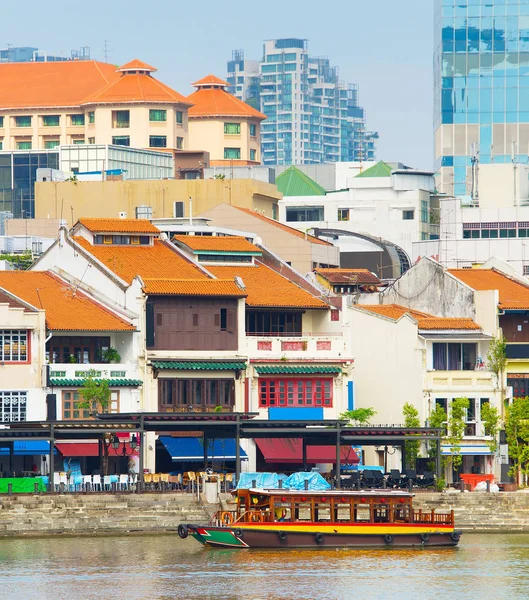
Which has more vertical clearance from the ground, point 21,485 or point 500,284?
point 500,284

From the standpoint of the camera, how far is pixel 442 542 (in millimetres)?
80688

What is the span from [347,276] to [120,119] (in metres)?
86.5

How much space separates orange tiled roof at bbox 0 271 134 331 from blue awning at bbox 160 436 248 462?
5885 mm

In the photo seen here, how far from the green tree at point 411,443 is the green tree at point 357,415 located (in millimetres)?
1898

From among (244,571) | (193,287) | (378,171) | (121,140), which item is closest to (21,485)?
(193,287)

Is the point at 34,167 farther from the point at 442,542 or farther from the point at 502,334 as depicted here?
the point at 442,542

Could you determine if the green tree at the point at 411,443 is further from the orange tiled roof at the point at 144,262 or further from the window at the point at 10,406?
the window at the point at 10,406

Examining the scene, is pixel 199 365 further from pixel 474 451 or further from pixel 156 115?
pixel 156 115

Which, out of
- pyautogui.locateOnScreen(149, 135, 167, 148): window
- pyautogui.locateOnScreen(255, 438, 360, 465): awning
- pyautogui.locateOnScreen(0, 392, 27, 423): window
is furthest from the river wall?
pyautogui.locateOnScreen(149, 135, 167, 148): window

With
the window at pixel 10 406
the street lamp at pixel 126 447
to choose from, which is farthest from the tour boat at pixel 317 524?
the window at pixel 10 406

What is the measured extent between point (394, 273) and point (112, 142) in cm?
6593

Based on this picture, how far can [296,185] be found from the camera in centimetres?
17062

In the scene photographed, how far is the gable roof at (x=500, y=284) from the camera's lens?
4008 inches

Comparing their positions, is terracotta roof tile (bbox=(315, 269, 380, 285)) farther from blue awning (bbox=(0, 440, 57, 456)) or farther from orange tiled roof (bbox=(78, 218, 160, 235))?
blue awning (bbox=(0, 440, 57, 456))
